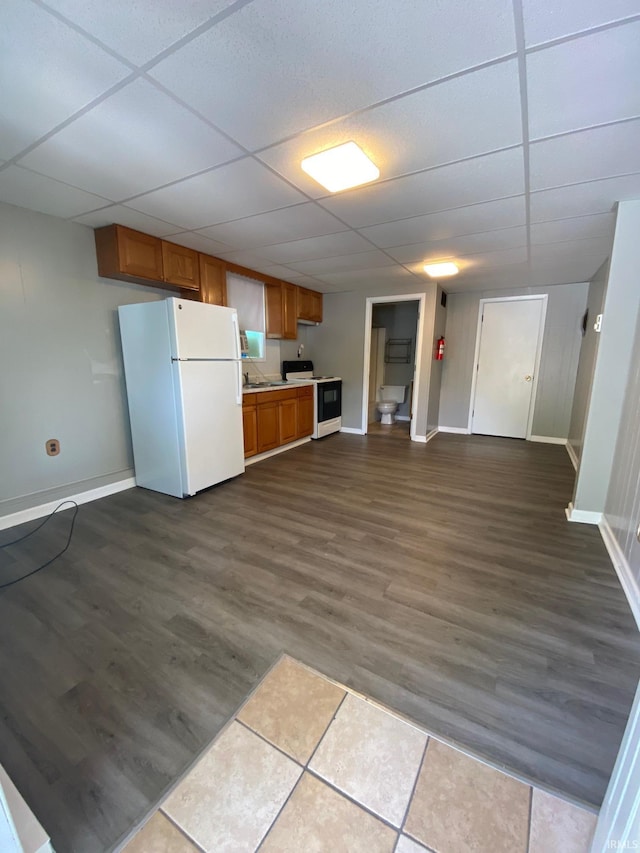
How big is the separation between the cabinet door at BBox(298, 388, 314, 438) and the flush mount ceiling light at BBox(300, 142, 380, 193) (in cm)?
296

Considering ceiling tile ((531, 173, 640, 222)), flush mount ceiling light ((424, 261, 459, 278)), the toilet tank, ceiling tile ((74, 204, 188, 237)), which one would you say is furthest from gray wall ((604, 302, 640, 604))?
the toilet tank

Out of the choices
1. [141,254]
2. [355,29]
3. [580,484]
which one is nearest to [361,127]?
[355,29]

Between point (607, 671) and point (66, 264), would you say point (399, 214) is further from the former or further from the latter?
point (607, 671)

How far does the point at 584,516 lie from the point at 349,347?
3828mm

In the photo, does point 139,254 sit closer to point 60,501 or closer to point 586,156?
point 60,501

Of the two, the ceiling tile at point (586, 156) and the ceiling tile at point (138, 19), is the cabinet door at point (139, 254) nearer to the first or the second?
the ceiling tile at point (138, 19)

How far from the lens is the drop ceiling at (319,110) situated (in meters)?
1.09

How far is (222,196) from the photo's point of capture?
7.28 feet

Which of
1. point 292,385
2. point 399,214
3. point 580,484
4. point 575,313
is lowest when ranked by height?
point 580,484

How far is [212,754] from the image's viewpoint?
1.09m

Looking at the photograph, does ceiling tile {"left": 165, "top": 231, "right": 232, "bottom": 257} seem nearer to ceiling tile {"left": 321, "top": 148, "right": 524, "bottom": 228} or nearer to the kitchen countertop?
ceiling tile {"left": 321, "top": 148, "right": 524, "bottom": 228}

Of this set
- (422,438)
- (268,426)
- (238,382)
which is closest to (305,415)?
(268,426)

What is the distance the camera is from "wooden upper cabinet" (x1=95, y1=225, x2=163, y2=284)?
275 centimetres

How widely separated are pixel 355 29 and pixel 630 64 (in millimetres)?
999
